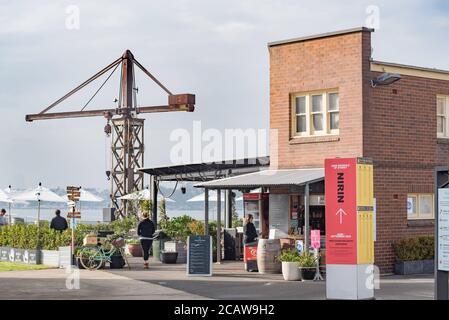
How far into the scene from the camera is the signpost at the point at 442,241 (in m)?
16.2

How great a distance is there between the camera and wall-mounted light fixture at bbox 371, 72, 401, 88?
85.4ft

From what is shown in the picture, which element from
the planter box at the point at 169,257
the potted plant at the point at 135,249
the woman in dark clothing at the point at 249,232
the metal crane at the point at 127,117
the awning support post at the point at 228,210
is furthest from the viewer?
the metal crane at the point at 127,117

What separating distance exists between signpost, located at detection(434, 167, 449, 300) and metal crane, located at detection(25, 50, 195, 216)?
59263mm

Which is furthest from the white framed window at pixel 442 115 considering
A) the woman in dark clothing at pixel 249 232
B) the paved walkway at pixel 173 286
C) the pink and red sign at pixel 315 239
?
the pink and red sign at pixel 315 239

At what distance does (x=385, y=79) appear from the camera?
26156 mm

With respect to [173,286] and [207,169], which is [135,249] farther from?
[173,286]

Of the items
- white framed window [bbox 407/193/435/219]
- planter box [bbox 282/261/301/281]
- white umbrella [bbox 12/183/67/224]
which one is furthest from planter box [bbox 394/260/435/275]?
white umbrella [bbox 12/183/67/224]

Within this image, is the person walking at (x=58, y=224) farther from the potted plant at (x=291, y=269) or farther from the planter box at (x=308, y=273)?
the planter box at (x=308, y=273)

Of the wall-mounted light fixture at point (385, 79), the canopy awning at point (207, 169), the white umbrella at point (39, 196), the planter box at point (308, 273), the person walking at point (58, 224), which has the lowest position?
Answer: the planter box at point (308, 273)

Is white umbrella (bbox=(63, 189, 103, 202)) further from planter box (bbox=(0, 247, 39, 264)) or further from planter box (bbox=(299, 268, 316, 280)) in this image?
planter box (bbox=(299, 268, 316, 280))

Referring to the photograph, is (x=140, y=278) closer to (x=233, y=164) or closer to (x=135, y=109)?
(x=233, y=164)

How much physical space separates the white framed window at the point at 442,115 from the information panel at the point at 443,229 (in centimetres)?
1255

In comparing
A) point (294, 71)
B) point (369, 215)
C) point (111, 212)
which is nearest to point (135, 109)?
point (111, 212)
